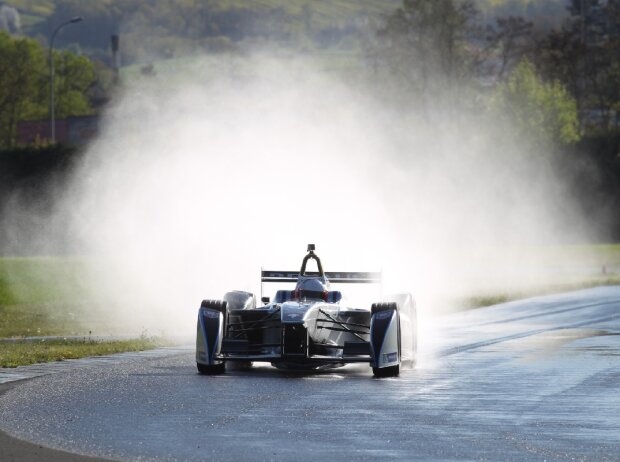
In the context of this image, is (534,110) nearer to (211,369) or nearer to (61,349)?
(61,349)

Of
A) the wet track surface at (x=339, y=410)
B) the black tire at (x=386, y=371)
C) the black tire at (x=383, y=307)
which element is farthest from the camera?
the black tire at (x=383, y=307)

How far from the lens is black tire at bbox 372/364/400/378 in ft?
65.6

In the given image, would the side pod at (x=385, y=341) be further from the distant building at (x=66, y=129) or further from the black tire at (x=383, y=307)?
the distant building at (x=66, y=129)

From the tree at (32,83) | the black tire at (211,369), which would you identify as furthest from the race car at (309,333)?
the tree at (32,83)

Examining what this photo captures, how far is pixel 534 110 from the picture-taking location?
103875 millimetres

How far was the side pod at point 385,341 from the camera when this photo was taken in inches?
781

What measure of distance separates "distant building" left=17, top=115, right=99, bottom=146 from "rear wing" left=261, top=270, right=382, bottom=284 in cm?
12042

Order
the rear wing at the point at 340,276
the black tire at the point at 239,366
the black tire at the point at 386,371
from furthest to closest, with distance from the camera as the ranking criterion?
the rear wing at the point at 340,276, the black tire at the point at 239,366, the black tire at the point at 386,371

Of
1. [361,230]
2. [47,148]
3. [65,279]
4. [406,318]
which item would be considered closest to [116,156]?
[47,148]

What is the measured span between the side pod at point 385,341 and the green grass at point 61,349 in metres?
5.50

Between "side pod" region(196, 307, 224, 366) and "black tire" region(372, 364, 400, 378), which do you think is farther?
"side pod" region(196, 307, 224, 366)

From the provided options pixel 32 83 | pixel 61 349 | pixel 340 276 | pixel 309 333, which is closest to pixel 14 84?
pixel 32 83

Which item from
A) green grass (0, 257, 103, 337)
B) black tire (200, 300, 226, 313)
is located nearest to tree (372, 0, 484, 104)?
green grass (0, 257, 103, 337)

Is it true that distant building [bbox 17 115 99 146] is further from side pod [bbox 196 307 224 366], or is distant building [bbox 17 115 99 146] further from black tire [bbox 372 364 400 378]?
black tire [bbox 372 364 400 378]
